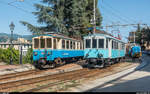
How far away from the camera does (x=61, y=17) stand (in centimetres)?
2800

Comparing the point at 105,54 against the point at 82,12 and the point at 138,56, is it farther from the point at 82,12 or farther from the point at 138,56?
the point at 138,56

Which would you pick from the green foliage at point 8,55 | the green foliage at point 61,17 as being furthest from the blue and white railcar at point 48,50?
the green foliage at point 61,17

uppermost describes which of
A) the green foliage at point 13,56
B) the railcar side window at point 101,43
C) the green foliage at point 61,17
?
the green foliage at point 61,17

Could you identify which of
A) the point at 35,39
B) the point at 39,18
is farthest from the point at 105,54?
the point at 39,18

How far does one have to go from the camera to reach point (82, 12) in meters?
28.2

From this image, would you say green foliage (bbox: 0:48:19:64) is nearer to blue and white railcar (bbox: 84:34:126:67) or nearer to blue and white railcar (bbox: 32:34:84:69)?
blue and white railcar (bbox: 32:34:84:69)

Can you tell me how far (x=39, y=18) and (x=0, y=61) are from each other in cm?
829

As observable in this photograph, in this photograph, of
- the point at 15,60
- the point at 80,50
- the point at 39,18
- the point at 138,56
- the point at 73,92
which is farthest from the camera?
the point at 138,56

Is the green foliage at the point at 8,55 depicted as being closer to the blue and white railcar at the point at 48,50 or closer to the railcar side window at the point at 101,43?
the blue and white railcar at the point at 48,50

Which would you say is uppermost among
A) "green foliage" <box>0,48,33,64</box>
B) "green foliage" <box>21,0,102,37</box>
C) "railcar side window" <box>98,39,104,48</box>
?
"green foliage" <box>21,0,102,37</box>

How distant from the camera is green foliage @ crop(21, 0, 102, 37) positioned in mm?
26469

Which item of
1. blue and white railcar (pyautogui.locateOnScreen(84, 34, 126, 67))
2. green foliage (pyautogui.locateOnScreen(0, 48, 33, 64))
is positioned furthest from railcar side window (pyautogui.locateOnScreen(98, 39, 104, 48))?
green foliage (pyautogui.locateOnScreen(0, 48, 33, 64))

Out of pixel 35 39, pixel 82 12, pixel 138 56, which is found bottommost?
pixel 138 56

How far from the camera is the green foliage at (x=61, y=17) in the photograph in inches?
1042
